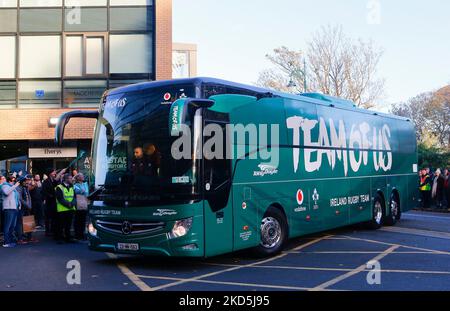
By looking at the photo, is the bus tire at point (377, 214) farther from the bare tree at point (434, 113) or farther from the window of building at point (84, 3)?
the bare tree at point (434, 113)

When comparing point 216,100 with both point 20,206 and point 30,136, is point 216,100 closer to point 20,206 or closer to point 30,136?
point 20,206

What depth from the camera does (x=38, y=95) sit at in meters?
19.8

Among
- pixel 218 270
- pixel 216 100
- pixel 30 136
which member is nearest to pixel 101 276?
pixel 218 270

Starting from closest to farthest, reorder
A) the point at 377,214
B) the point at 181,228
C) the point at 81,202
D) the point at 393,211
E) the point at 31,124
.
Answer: the point at 181,228, the point at 81,202, the point at 377,214, the point at 393,211, the point at 31,124

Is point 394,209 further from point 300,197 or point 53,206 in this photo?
point 53,206

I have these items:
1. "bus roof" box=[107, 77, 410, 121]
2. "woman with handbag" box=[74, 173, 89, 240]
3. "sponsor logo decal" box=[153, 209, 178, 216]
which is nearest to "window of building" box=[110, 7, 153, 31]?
"woman with handbag" box=[74, 173, 89, 240]

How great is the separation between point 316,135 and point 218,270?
14.1 ft

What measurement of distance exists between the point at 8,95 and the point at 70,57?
107 inches

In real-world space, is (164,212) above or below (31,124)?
A: below

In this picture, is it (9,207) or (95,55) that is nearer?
(9,207)

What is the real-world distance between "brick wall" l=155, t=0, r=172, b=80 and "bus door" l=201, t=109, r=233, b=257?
11.3m

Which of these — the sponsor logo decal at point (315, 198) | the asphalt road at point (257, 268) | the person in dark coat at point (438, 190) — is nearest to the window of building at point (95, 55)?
the asphalt road at point (257, 268)

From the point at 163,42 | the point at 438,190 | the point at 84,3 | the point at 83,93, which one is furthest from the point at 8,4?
the point at 438,190

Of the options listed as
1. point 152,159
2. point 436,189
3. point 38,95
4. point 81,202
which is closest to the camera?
point 152,159
